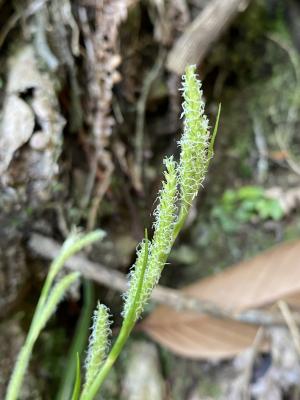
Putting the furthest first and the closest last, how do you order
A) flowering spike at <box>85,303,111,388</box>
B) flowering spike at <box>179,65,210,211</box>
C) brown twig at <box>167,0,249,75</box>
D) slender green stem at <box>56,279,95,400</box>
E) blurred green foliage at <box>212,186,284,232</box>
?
blurred green foliage at <box>212,186,284,232</box> < brown twig at <box>167,0,249,75</box> < slender green stem at <box>56,279,95,400</box> < flowering spike at <box>85,303,111,388</box> < flowering spike at <box>179,65,210,211</box>

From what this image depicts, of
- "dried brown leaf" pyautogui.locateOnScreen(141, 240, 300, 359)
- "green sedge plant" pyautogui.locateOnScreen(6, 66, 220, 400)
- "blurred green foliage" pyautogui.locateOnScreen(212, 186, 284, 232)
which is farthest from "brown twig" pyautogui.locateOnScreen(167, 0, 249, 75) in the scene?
"green sedge plant" pyautogui.locateOnScreen(6, 66, 220, 400)

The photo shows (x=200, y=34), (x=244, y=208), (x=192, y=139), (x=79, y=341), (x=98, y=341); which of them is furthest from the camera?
(x=244, y=208)

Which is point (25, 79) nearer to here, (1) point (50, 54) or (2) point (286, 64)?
(1) point (50, 54)

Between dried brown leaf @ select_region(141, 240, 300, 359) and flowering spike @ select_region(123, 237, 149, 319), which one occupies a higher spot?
flowering spike @ select_region(123, 237, 149, 319)

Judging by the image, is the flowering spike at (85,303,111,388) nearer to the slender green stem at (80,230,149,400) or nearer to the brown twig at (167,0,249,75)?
the slender green stem at (80,230,149,400)

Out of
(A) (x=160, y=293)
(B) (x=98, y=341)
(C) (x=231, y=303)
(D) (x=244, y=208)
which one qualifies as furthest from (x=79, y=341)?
→ (D) (x=244, y=208)

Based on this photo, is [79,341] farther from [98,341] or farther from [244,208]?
[244,208]

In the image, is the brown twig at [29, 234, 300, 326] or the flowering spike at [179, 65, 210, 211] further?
the brown twig at [29, 234, 300, 326]

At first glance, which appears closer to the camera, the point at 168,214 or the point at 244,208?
the point at 168,214
